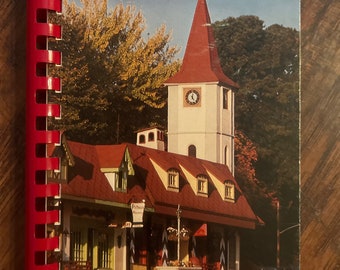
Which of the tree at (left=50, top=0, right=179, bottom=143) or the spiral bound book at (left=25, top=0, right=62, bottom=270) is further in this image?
the tree at (left=50, top=0, right=179, bottom=143)

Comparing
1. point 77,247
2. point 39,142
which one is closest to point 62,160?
point 39,142

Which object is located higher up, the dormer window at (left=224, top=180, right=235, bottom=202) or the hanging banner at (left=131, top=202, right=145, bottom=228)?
the dormer window at (left=224, top=180, right=235, bottom=202)

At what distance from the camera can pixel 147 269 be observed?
342cm

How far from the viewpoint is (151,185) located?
3434mm

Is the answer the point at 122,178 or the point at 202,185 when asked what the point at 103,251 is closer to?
the point at 122,178

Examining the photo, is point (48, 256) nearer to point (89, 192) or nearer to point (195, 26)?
point (89, 192)

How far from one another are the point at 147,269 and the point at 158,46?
1.87 ft

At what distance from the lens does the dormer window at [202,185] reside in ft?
11.3

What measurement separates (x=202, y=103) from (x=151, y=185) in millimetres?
246

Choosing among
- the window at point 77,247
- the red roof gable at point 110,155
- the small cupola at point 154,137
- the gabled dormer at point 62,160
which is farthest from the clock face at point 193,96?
the window at point 77,247

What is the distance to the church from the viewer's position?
3408mm

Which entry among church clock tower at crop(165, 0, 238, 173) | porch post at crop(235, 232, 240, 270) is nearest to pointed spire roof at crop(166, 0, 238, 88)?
church clock tower at crop(165, 0, 238, 173)

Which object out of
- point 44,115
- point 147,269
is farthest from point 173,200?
point 44,115

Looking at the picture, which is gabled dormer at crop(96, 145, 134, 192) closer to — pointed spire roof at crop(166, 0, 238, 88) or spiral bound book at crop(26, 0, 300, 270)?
spiral bound book at crop(26, 0, 300, 270)
